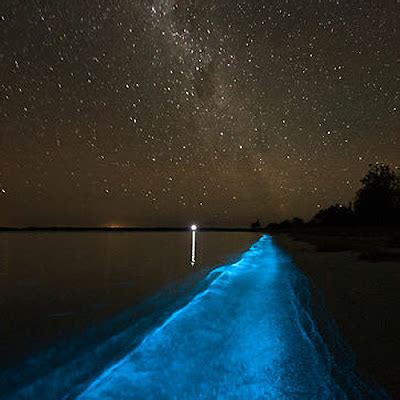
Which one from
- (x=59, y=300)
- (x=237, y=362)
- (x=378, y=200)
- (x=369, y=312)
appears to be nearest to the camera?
(x=237, y=362)

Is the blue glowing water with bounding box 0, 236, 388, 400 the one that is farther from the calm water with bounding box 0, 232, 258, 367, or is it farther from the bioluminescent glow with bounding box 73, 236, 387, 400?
the calm water with bounding box 0, 232, 258, 367

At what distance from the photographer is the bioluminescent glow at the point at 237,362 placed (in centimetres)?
379

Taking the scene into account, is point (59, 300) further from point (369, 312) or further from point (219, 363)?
point (369, 312)

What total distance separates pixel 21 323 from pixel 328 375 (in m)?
Answer: 6.31

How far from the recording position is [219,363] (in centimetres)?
475

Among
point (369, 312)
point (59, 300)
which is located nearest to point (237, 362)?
point (369, 312)

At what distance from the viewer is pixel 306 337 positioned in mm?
5375

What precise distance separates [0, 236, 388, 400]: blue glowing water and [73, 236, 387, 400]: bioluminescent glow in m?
0.01

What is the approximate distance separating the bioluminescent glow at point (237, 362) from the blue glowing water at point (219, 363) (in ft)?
0.03

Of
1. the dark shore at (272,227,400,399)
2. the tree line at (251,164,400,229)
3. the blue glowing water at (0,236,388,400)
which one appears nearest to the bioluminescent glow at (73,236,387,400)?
the blue glowing water at (0,236,388,400)

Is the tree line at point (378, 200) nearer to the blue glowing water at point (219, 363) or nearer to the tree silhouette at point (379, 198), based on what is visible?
the tree silhouette at point (379, 198)

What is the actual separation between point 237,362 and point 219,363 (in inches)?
9.6

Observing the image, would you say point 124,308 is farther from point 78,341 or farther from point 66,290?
point 66,290

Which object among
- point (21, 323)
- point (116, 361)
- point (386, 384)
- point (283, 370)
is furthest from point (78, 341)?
point (386, 384)
